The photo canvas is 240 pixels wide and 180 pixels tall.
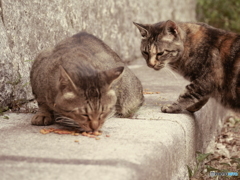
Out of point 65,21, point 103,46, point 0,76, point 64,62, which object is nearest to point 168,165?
point 64,62

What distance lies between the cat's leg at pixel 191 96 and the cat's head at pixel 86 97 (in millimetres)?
961

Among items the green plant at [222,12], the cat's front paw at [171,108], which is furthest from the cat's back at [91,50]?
the green plant at [222,12]

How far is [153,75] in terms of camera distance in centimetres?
555

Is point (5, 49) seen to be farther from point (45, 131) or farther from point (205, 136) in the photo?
point (205, 136)

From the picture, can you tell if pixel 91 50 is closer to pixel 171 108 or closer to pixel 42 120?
pixel 42 120

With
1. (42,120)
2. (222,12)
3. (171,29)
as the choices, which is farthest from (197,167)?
(222,12)

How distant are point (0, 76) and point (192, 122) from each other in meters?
1.71

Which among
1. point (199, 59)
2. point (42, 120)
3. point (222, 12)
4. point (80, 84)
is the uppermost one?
point (80, 84)

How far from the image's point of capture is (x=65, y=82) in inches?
104

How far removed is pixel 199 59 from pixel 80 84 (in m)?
1.42

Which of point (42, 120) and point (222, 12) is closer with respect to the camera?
point (42, 120)

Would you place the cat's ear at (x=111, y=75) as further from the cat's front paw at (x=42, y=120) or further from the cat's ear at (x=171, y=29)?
the cat's ear at (x=171, y=29)

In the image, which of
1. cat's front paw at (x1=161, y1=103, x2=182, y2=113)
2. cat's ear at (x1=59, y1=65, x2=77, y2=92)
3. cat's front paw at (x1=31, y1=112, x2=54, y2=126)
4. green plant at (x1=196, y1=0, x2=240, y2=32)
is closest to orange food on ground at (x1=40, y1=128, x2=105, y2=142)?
cat's front paw at (x1=31, y1=112, x2=54, y2=126)

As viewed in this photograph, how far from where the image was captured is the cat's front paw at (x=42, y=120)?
2.97 meters
